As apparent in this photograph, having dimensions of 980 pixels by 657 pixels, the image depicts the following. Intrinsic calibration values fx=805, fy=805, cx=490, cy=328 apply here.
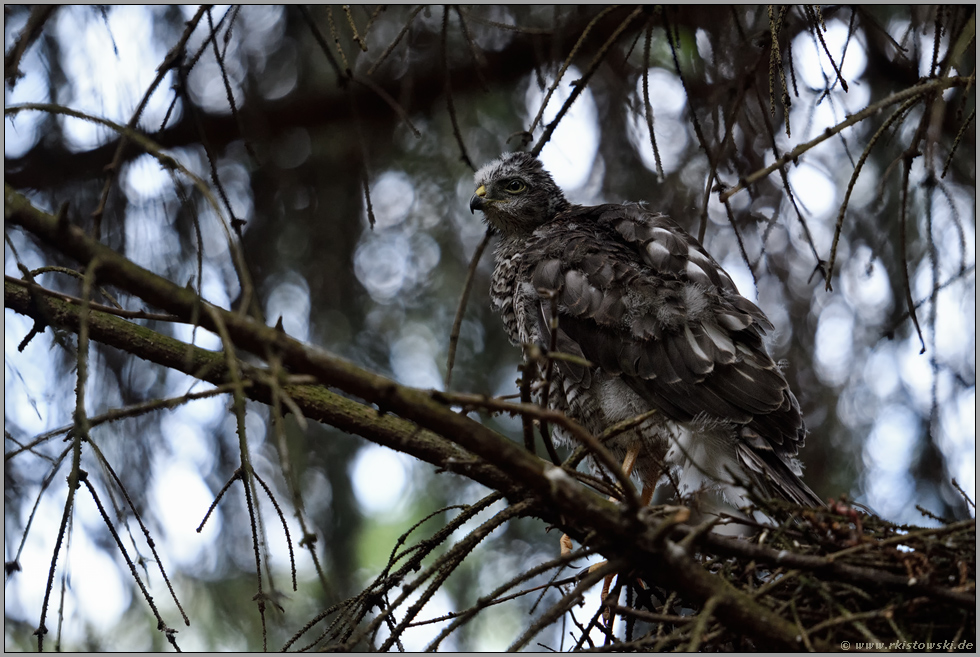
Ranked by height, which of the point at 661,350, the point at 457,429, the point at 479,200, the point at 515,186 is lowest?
the point at 457,429

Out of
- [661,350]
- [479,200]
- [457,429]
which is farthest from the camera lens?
[479,200]

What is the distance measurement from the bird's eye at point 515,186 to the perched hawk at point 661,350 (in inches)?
25.0

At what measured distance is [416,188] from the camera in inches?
214

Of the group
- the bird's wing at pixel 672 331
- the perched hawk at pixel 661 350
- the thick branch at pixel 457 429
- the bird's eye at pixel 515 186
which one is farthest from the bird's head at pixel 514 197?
the thick branch at pixel 457 429

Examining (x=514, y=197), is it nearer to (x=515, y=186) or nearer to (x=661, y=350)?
(x=515, y=186)

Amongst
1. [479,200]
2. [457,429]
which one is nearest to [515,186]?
[479,200]

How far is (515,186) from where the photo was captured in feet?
14.9

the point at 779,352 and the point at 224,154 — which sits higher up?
the point at 224,154

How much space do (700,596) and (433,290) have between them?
3883 mm

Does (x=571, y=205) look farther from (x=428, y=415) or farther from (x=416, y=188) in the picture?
(x=428, y=415)

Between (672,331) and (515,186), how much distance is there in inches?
58.7

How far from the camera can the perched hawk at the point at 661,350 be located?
11.0 feet

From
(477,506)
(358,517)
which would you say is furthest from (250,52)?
(477,506)

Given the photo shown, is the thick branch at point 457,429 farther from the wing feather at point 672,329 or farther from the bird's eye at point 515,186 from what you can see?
the bird's eye at point 515,186
